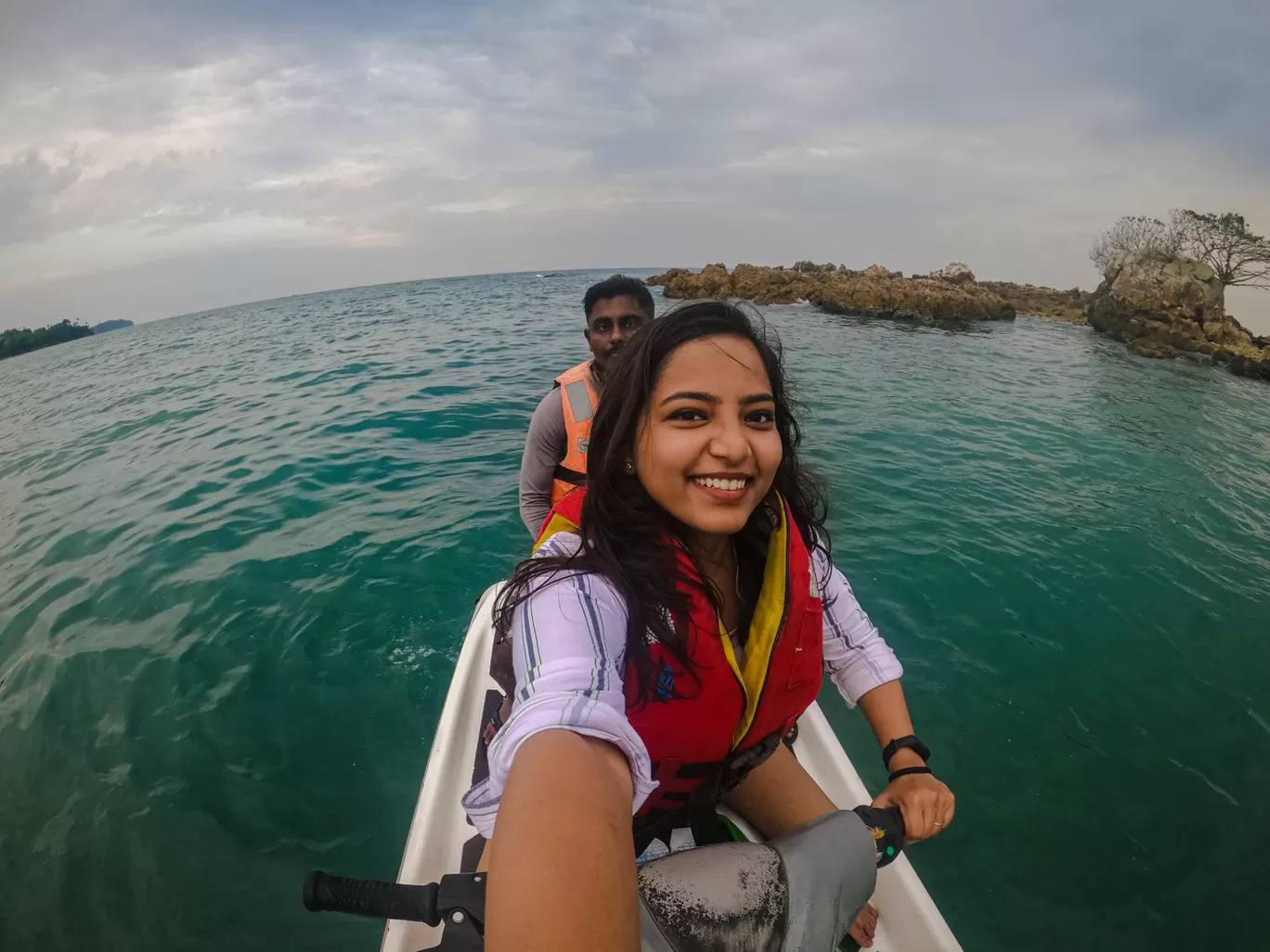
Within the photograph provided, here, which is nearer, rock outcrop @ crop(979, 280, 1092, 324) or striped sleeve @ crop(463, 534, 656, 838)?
striped sleeve @ crop(463, 534, 656, 838)

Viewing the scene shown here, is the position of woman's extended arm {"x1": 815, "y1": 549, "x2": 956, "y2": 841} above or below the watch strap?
above

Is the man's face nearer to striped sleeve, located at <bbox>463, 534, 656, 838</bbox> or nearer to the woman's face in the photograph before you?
the woman's face

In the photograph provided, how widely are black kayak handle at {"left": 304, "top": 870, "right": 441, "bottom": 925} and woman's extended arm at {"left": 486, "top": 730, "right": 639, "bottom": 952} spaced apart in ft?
1.81

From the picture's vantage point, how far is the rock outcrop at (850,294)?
2942 cm

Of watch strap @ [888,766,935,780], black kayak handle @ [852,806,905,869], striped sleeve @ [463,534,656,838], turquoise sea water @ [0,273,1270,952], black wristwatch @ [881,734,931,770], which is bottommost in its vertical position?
turquoise sea water @ [0,273,1270,952]

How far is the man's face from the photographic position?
433 centimetres

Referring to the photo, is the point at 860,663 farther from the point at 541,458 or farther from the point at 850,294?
the point at 850,294

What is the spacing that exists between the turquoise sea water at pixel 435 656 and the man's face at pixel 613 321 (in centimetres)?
262

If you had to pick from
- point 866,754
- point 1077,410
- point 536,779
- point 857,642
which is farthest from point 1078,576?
point 1077,410

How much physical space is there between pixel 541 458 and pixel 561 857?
135 inches

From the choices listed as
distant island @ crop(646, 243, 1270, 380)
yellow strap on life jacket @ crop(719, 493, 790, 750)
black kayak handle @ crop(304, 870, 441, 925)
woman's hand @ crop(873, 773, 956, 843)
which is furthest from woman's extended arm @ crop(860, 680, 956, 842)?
distant island @ crop(646, 243, 1270, 380)

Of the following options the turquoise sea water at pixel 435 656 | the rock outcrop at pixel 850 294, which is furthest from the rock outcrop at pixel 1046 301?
the turquoise sea water at pixel 435 656

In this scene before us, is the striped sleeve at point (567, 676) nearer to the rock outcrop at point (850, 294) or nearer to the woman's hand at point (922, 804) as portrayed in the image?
the woman's hand at point (922, 804)

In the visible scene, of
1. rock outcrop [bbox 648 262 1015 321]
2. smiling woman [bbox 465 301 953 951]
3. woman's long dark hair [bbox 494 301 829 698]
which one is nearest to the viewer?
smiling woman [bbox 465 301 953 951]
